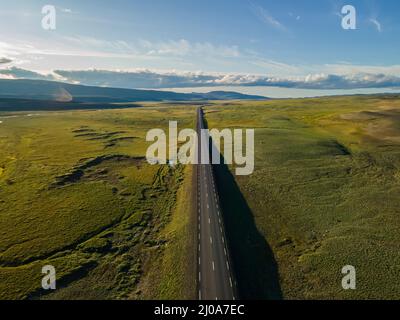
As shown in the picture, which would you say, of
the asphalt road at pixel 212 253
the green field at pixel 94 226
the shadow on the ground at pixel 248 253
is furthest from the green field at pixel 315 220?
the green field at pixel 94 226

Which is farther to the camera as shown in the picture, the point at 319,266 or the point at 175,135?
the point at 175,135

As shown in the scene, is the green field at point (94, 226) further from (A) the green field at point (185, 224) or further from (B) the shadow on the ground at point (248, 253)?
(B) the shadow on the ground at point (248, 253)

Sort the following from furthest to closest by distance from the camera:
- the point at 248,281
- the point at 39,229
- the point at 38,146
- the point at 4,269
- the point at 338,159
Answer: the point at 38,146, the point at 338,159, the point at 39,229, the point at 4,269, the point at 248,281

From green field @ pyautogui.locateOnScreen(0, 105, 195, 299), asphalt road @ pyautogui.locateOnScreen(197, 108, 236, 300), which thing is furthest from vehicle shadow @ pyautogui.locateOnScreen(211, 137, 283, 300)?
green field @ pyautogui.locateOnScreen(0, 105, 195, 299)

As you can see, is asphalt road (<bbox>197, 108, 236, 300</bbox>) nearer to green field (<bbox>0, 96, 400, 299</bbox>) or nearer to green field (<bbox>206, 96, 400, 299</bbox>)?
green field (<bbox>0, 96, 400, 299</bbox>)
